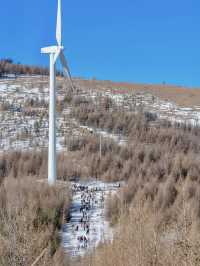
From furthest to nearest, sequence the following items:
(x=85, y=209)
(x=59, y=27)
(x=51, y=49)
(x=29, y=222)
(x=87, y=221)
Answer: (x=51, y=49), (x=59, y=27), (x=85, y=209), (x=87, y=221), (x=29, y=222)

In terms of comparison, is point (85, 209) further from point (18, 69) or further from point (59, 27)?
point (18, 69)

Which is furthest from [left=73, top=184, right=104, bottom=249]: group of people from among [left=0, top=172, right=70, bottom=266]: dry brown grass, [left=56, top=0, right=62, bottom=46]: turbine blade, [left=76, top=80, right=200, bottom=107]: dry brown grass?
[left=76, top=80, right=200, bottom=107]: dry brown grass

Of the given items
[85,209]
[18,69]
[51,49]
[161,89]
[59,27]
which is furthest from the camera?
[18,69]

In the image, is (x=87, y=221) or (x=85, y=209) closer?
(x=87, y=221)

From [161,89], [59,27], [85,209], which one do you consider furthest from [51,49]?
[161,89]

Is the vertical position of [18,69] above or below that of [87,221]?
above

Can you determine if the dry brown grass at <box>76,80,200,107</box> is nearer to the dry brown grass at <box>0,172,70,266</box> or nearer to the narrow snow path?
the narrow snow path

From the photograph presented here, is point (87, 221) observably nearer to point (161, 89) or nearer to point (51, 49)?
point (51, 49)

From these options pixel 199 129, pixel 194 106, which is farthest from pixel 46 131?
pixel 194 106

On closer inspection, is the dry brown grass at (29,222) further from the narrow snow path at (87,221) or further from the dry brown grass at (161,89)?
the dry brown grass at (161,89)

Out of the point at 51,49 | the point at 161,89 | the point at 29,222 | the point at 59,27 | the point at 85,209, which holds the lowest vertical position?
the point at 85,209
